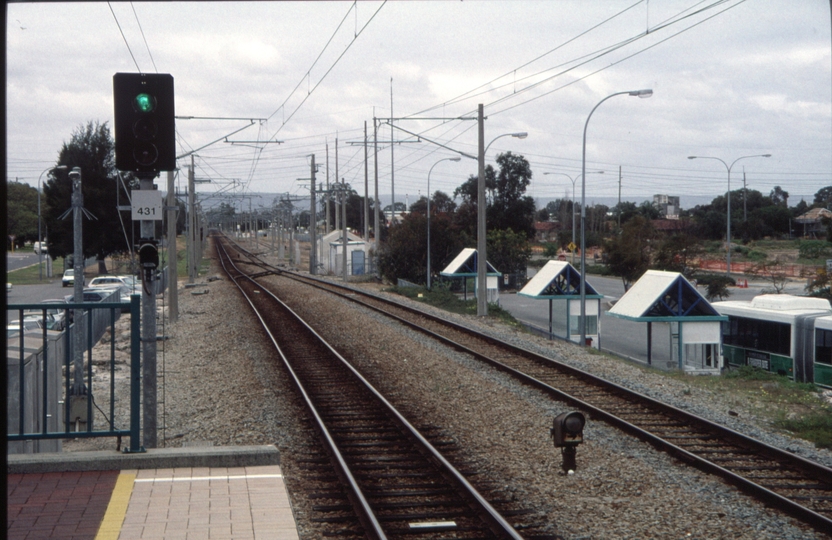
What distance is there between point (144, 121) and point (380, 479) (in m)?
4.47

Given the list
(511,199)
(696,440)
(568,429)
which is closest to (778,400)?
(696,440)

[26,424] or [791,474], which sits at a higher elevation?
[26,424]

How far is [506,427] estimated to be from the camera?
11.7 metres

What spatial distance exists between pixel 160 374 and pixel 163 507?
502 inches

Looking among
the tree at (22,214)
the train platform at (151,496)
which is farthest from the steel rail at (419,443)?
the tree at (22,214)

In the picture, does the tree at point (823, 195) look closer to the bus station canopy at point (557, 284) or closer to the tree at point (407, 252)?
the tree at point (407, 252)

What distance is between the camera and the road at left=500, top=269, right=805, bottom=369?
102ft

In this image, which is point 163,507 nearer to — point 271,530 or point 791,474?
point 271,530

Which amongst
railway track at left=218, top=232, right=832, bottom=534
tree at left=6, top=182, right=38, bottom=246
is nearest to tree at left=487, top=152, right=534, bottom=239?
tree at left=6, top=182, right=38, bottom=246

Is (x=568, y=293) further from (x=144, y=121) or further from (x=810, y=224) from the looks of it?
(x=810, y=224)

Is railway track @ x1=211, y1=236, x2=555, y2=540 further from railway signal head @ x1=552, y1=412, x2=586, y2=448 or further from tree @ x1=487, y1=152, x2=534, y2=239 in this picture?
tree @ x1=487, y1=152, x2=534, y2=239

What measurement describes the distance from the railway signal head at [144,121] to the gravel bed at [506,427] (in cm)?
359

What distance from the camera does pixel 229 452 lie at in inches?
302

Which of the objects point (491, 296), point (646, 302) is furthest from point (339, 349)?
point (491, 296)
